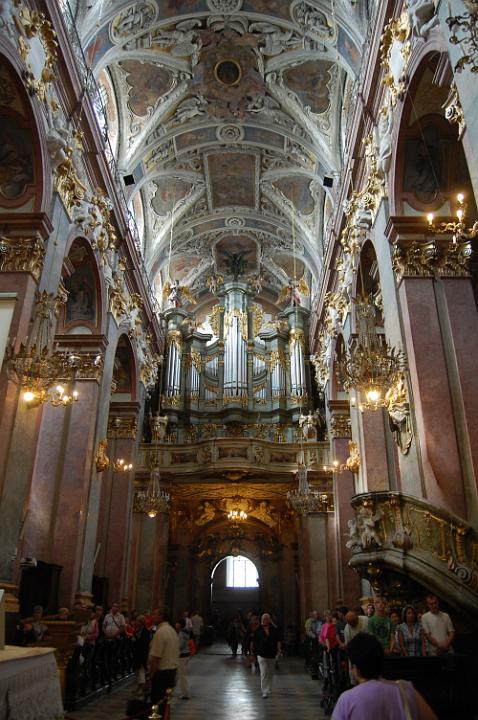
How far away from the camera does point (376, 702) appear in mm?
2025

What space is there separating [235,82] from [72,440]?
31.5ft

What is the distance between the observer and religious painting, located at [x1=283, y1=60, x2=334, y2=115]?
13.6 meters

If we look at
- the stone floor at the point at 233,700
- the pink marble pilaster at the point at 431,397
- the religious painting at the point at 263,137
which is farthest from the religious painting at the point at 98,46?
the stone floor at the point at 233,700

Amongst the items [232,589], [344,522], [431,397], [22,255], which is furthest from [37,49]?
[232,589]

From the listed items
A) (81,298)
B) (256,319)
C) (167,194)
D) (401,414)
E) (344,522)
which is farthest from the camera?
(256,319)

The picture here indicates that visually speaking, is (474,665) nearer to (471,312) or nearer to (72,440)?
(471,312)

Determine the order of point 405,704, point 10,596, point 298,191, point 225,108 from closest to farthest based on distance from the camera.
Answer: point 405,704 → point 10,596 → point 225,108 → point 298,191

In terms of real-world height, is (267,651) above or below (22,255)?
below

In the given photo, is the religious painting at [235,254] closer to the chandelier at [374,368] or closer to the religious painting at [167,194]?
the religious painting at [167,194]

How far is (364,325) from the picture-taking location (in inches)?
341

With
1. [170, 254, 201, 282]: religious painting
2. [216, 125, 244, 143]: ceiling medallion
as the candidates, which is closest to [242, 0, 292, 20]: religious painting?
[216, 125, 244, 143]: ceiling medallion

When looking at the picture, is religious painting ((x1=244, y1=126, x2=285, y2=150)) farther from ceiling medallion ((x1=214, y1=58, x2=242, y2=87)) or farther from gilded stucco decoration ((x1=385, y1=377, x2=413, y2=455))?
gilded stucco decoration ((x1=385, y1=377, x2=413, y2=455))

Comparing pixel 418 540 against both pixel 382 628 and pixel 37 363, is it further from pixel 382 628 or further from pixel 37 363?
pixel 37 363

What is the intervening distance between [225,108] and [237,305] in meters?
7.22
